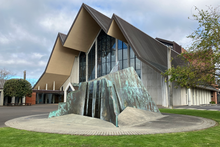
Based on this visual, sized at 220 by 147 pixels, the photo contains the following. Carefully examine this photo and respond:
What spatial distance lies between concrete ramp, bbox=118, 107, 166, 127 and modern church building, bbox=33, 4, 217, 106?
536 inches

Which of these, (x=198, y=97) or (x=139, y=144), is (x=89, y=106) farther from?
(x=198, y=97)

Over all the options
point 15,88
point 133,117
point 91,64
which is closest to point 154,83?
point 91,64

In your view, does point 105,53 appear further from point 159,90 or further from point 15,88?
point 15,88

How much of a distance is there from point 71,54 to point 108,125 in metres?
31.9

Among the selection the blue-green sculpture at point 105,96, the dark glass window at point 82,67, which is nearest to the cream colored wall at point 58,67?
the dark glass window at point 82,67

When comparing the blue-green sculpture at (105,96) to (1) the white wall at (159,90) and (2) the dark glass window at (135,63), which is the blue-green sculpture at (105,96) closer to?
(1) the white wall at (159,90)

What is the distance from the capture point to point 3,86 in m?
28.5

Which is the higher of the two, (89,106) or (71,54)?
(71,54)

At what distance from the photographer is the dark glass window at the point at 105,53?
32031mm

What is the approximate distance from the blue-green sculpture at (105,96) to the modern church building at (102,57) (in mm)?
12516

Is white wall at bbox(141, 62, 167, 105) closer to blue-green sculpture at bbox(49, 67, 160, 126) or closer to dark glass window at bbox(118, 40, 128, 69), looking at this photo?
dark glass window at bbox(118, 40, 128, 69)

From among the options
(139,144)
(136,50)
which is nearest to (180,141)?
(139,144)

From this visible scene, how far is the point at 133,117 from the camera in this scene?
339 inches

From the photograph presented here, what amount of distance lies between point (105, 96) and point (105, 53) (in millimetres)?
25215
